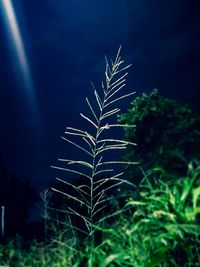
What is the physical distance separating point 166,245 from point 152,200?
1.11ft

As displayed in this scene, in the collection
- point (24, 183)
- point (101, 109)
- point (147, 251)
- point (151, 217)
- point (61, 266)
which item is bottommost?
point (24, 183)

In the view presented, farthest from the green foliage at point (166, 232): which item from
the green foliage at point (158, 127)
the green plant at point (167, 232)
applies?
the green foliage at point (158, 127)

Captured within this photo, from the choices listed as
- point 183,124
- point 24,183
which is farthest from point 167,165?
point 24,183

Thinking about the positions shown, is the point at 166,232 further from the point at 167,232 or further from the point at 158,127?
the point at 158,127

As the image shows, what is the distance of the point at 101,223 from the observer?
132 inches

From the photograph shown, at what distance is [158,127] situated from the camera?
35.0 metres

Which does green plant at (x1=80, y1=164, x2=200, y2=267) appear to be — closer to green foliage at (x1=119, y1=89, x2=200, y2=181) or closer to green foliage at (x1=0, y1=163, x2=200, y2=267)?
green foliage at (x1=0, y1=163, x2=200, y2=267)

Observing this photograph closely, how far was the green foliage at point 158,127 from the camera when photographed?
112 ft

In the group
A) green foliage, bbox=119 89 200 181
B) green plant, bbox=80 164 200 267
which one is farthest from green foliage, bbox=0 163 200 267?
green foliage, bbox=119 89 200 181

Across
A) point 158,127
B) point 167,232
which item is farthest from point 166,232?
point 158,127

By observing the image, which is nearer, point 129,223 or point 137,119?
point 129,223

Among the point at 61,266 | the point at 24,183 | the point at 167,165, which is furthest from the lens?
the point at 24,183

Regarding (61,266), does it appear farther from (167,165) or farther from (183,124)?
(183,124)

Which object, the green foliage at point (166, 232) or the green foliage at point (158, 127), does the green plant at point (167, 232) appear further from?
the green foliage at point (158, 127)
